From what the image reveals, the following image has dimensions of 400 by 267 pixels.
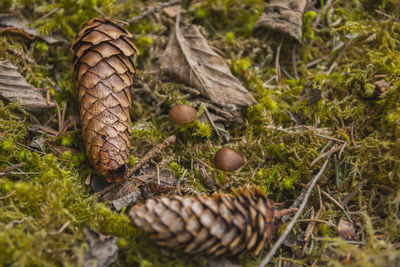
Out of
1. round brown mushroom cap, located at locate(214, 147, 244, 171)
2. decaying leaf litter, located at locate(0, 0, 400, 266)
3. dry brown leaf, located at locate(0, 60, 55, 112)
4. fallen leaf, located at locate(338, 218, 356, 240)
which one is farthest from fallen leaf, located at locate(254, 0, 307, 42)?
dry brown leaf, located at locate(0, 60, 55, 112)

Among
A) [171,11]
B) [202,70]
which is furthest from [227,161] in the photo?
[171,11]

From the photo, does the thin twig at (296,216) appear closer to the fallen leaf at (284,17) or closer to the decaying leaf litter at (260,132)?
the decaying leaf litter at (260,132)

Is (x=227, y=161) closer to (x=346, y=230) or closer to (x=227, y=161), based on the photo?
(x=227, y=161)

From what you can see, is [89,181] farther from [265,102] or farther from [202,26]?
[202,26]

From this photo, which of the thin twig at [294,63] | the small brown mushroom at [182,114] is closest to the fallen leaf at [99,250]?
the small brown mushroom at [182,114]

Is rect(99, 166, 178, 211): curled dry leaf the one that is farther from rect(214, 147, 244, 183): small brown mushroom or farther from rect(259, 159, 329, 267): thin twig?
rect(259, 159, 329, 267): thin twig

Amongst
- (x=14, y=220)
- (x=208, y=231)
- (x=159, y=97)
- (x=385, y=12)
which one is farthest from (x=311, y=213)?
(x=385, y=12)
